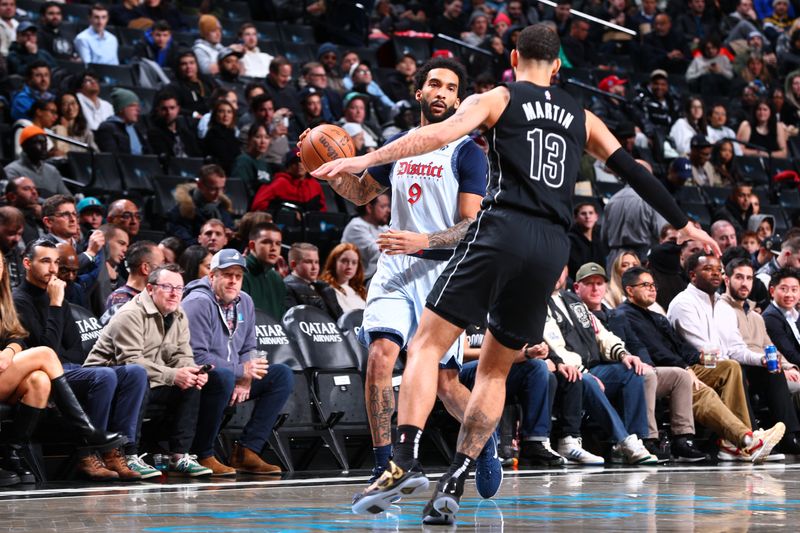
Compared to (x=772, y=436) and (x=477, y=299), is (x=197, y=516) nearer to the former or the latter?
(x=477, y=299)

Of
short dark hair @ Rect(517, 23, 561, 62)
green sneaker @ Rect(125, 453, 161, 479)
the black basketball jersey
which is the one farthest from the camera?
green sneaker @ Rect(125, 453, 161, 479)

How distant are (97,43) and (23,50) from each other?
1242mm

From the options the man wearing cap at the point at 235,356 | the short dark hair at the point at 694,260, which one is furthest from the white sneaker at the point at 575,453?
the short dark hair at the point at 694,260

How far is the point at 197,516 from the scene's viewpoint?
5320 millimetres

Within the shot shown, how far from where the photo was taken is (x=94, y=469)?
737 cm

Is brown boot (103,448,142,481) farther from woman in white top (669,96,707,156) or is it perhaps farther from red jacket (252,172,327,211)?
woman in white top (669,96,707,156)

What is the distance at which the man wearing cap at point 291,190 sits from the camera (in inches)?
470

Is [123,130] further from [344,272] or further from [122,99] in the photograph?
[344,272]

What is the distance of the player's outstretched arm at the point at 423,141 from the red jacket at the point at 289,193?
22.9ft

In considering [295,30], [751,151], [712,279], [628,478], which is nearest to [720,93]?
[751,151]

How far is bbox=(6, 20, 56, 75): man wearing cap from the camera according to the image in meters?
12.9

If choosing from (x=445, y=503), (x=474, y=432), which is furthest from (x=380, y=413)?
(x=445, y=503)

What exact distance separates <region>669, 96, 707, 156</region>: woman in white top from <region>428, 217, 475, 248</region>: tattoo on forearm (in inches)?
449

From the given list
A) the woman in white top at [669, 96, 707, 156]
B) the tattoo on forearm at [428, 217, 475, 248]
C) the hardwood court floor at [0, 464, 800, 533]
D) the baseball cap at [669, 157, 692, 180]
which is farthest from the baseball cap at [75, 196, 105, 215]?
the woman in white top at [669, 96, 707, 156]
